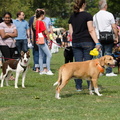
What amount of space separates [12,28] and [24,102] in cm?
436

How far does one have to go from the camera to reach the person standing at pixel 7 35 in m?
12.6

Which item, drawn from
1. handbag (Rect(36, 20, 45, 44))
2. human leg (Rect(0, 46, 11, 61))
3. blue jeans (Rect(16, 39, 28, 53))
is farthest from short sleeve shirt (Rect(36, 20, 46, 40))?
blue jeans (Rect(16, 39, 28, 53))

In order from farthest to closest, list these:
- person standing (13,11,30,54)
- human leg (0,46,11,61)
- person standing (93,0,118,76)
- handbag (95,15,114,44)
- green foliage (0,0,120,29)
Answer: green foliage (0,0,120,29), person standing (13,11,30,54), handbag (95,15,114,44), person standing (93,0,118,76), human leg (0,46,11,61)

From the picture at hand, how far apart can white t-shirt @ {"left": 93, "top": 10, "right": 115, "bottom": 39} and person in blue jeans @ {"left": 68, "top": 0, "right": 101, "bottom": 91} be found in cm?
303

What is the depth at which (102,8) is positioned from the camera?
44.2ft

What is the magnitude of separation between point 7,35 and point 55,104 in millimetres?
4583

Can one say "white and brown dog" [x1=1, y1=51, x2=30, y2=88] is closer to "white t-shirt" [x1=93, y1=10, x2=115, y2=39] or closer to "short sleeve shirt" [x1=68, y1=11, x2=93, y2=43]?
"short sleeve shirt" [x1=68, y1=11, x2=93, y2=43]

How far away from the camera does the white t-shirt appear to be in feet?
43.8

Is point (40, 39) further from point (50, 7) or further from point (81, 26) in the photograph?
point (50, 7)

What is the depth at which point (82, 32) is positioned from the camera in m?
10.3

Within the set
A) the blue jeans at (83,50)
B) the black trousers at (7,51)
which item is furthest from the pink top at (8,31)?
the blue jeans at (83,50)

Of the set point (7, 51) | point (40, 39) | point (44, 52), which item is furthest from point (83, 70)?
point (44, 52)

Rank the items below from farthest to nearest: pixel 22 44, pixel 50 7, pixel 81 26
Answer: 1. pixel 50 7
2. pixel 22 44
3. pixel 81 26

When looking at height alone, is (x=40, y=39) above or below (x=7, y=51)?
above
